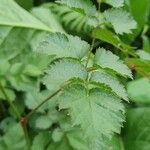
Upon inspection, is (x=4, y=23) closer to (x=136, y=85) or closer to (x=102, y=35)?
(x=136, y=85)

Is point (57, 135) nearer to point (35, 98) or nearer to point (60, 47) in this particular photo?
point (35, 98)

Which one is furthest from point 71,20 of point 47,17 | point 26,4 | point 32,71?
point 32,71

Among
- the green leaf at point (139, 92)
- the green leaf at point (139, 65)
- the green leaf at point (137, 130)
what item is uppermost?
the green leaf at point (139, 65)

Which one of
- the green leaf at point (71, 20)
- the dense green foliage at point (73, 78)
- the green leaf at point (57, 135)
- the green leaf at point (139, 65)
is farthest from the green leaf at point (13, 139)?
the green leaf at point (71, 20)

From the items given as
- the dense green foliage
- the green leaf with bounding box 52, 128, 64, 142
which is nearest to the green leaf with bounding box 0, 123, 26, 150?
the dense green foliage

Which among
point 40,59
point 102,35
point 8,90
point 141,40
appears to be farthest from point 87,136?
point 141,40

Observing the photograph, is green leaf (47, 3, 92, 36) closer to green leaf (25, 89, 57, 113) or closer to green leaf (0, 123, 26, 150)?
green leaf (25, 89, 57, 113)

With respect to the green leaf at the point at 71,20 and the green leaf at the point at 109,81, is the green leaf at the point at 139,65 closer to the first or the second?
the green leaf at the point at 109,81
